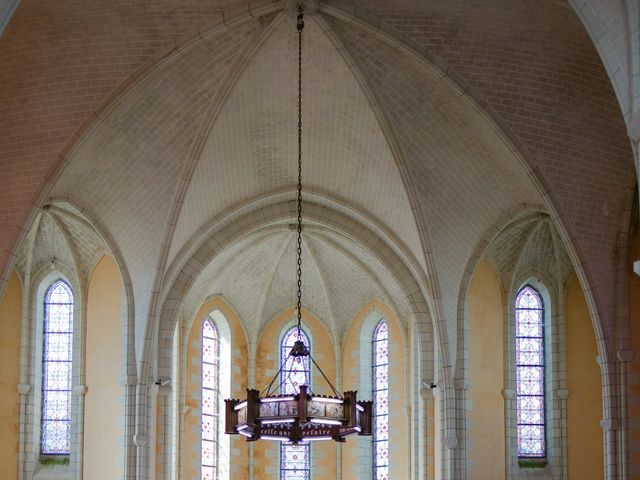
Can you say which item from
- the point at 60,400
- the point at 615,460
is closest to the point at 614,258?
the point at 615,460

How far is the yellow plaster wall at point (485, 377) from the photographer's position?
1293 inches

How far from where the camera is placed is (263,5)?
27938 mm

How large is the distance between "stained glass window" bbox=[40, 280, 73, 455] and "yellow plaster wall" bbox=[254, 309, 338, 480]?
21.8ft

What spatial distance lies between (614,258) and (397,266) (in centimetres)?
643

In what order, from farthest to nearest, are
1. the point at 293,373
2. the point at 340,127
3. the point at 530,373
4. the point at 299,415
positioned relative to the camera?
the point at 293,373, the point at 530,373, the point at 340,127, the point at 299,415

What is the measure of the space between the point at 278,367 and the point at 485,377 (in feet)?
25.7

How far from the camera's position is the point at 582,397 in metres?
33.2

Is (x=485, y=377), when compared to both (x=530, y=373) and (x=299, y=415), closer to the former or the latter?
(x=530, y=373)

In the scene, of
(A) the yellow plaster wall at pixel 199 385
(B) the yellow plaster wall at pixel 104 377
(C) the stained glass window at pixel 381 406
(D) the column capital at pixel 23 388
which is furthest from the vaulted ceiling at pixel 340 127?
(C) the stained glass window at pixel 381 406

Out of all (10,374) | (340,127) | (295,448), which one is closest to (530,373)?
(340,127)

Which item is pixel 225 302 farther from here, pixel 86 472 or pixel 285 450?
pixel 86 472

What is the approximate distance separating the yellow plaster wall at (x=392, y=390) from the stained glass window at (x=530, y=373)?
331cm

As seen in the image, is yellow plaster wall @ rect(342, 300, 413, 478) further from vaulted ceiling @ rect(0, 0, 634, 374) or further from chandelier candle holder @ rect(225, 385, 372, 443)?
chandelier candle holder @ rect(225, 385, 372, 443)

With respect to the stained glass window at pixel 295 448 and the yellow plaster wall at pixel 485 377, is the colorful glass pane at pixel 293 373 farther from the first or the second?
the yellow plaster wall at pixel 485 377
